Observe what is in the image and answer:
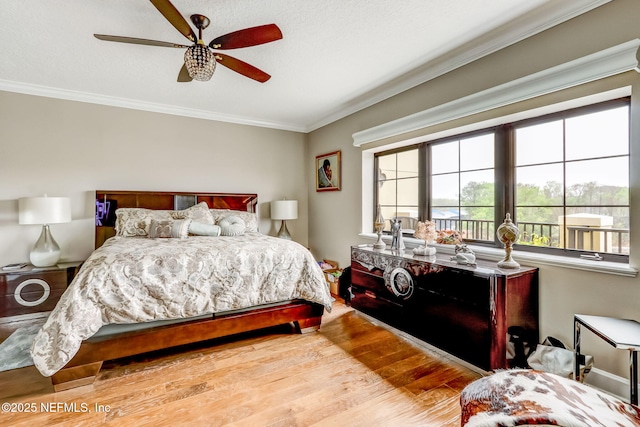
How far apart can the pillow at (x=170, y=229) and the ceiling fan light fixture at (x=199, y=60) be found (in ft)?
5.42

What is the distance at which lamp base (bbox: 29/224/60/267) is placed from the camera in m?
3.17

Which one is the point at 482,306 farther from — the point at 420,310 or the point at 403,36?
the point at 403,36

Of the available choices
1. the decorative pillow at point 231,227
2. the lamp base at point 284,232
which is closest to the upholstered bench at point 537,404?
the decorative pillow at point 231,227

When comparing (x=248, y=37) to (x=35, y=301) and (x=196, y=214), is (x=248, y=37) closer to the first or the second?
(x=196, y=214)

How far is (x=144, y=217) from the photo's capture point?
354 centimetres

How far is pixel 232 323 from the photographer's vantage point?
8.27ft

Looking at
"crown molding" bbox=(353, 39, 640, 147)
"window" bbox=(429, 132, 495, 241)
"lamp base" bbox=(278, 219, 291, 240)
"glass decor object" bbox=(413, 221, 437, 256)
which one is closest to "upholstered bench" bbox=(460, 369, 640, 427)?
"glass decor object" bbox=(413, 221, 437, 256)

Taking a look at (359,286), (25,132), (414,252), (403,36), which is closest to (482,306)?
(414,252)

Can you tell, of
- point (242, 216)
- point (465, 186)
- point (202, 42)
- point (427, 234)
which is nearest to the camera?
point (202, 42)

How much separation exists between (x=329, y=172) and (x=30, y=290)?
369 centimetres

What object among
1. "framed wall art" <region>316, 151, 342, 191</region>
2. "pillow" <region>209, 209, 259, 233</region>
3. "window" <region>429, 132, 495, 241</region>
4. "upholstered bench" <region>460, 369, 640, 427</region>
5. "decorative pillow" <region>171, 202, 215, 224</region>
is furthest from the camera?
"framed wall art" <region>316, 151, 342, 191</region>

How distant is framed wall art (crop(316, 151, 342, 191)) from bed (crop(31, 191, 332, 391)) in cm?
178

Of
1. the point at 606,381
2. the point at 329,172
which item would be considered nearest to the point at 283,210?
the point at 329,172

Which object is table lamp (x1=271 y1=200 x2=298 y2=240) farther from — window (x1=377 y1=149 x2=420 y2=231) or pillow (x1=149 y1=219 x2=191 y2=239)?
pillow (x1=149 y1=219 x2=191 y2=239)
